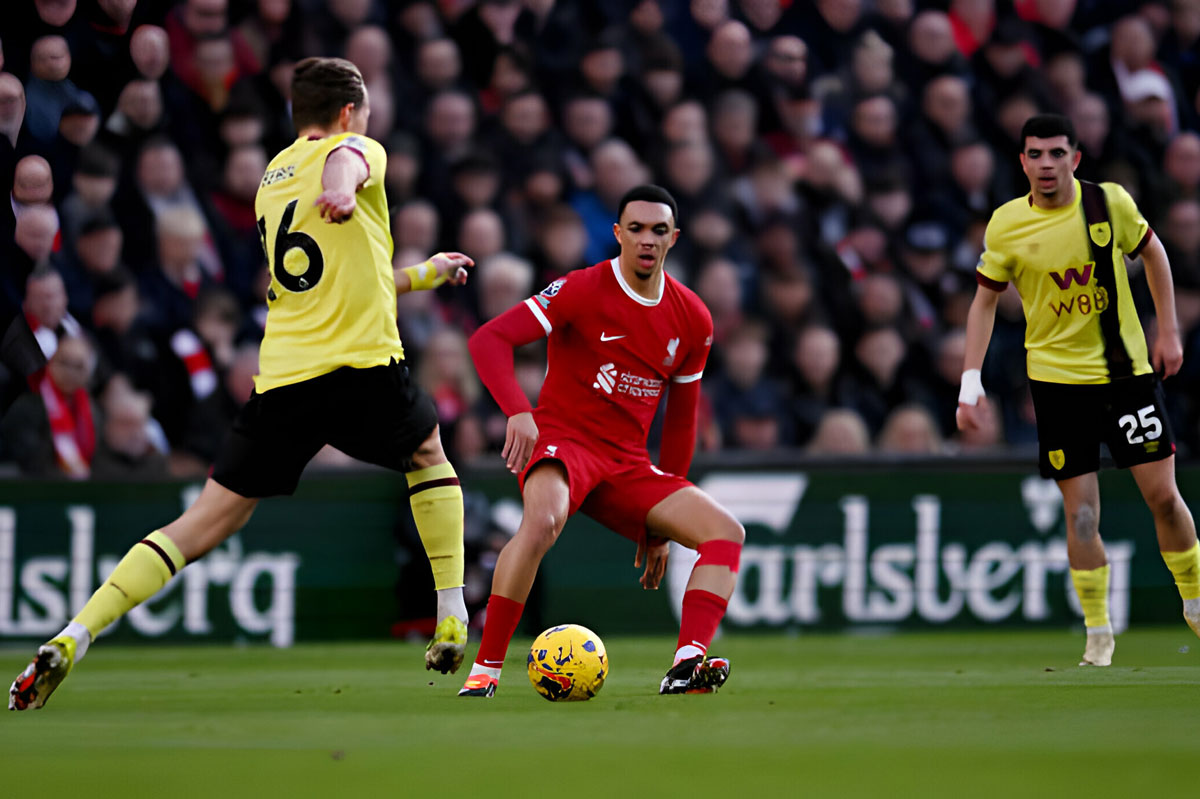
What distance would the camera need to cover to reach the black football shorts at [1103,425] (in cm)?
755

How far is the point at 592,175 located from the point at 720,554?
5.37 m

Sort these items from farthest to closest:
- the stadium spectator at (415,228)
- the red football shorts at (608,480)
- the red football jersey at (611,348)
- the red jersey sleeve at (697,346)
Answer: the stadium spectator at (415,228)
the red jersey sleeve at (697,346)
the red football jersey at (611,348)
the red football shorts at (608,480)

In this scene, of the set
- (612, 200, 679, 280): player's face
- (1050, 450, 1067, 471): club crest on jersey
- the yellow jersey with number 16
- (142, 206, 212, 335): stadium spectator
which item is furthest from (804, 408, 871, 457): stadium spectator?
the yellow jersey with number 16

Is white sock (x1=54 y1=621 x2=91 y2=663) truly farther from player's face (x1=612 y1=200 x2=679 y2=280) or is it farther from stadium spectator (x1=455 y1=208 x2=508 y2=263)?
stadium spectator (x1=455 y1=208 x2=508 y2=263)

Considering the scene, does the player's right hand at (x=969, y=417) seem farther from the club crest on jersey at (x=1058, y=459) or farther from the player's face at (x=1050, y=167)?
the player's face at (x=1050, y=167)

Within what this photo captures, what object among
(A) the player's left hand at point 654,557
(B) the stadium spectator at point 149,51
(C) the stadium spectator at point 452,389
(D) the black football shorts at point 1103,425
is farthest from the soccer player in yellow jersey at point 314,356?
(B) the stadium spectator at point 149,51

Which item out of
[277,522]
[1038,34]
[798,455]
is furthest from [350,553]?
[1038,34]

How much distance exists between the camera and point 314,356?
6004 millimetres

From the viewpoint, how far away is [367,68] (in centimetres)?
1102

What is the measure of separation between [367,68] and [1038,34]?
509 centimetres

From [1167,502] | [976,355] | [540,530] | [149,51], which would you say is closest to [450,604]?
[540,530]

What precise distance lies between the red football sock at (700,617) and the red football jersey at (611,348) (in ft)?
2.30

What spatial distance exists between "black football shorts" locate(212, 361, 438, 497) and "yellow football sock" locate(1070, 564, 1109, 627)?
3.42 metres

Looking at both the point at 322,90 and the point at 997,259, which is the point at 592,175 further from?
the point at 322,90
